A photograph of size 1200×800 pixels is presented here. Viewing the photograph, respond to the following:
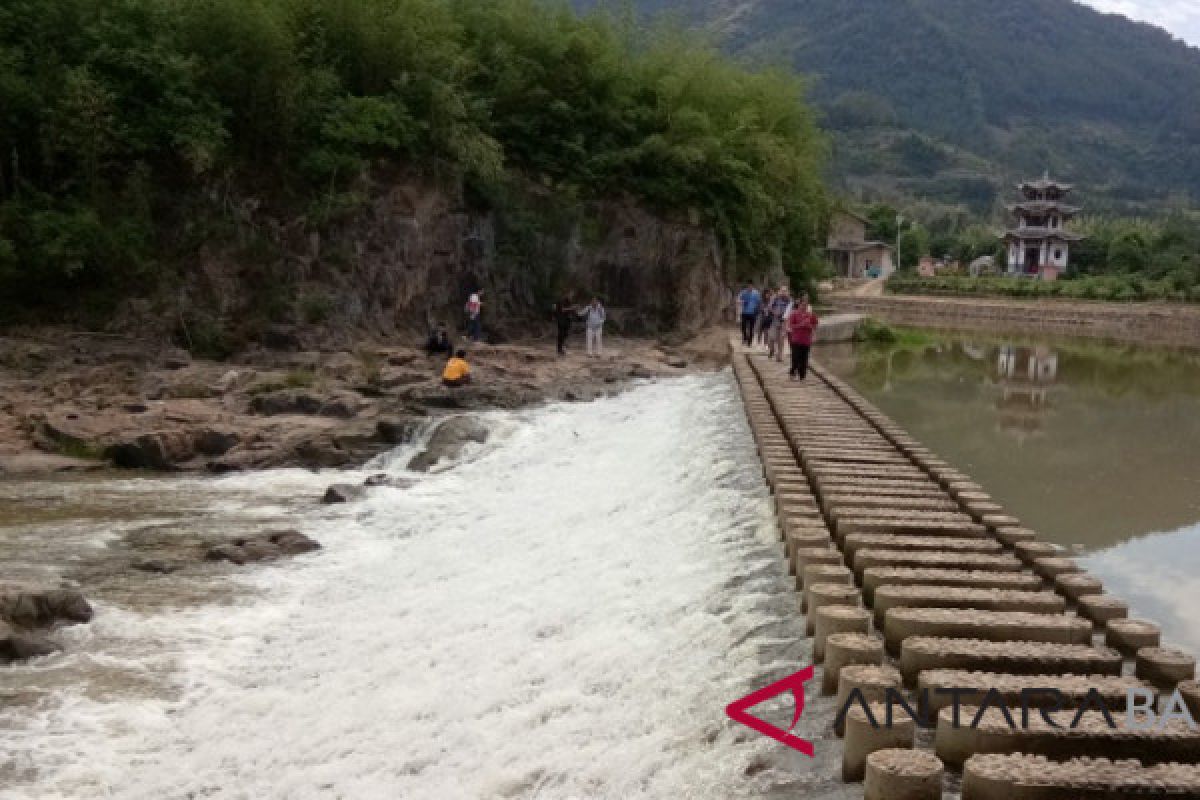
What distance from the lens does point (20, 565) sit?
9016 mm

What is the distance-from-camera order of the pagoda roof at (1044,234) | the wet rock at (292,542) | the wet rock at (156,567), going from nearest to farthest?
1. the wet rock at (156,567)
2. the wet rock at (292,542)
3. the pagoda roof at (1044,234)

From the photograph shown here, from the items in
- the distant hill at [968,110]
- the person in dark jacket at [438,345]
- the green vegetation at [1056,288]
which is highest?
the distant hill at [968,110]

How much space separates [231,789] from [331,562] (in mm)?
4087

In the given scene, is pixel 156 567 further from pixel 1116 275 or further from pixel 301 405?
pixel 1116 275

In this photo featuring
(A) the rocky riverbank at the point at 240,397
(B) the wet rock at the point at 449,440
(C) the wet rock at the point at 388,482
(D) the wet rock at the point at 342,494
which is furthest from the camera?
(B) the wet rock at the point at 449,440

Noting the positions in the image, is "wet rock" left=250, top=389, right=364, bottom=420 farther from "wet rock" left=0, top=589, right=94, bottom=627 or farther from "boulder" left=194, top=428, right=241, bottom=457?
"wet rock" left=0, top=589, right=94, bottom=627

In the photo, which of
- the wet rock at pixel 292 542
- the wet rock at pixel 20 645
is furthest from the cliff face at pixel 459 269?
the wet rock at pixel 20 645

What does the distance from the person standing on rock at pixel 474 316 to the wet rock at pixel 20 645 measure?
1595 centimetres

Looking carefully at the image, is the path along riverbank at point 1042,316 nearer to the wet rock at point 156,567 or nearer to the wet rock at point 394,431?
the wet rock at point 394,431

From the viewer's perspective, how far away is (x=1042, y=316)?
180 feet

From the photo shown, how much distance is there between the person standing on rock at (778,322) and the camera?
20641mm

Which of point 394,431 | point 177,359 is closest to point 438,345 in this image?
point 177,359

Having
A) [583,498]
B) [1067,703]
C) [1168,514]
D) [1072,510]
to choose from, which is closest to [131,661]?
[583,498]

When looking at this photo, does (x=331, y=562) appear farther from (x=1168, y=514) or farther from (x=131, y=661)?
Answer: (x=1168, y=514)
